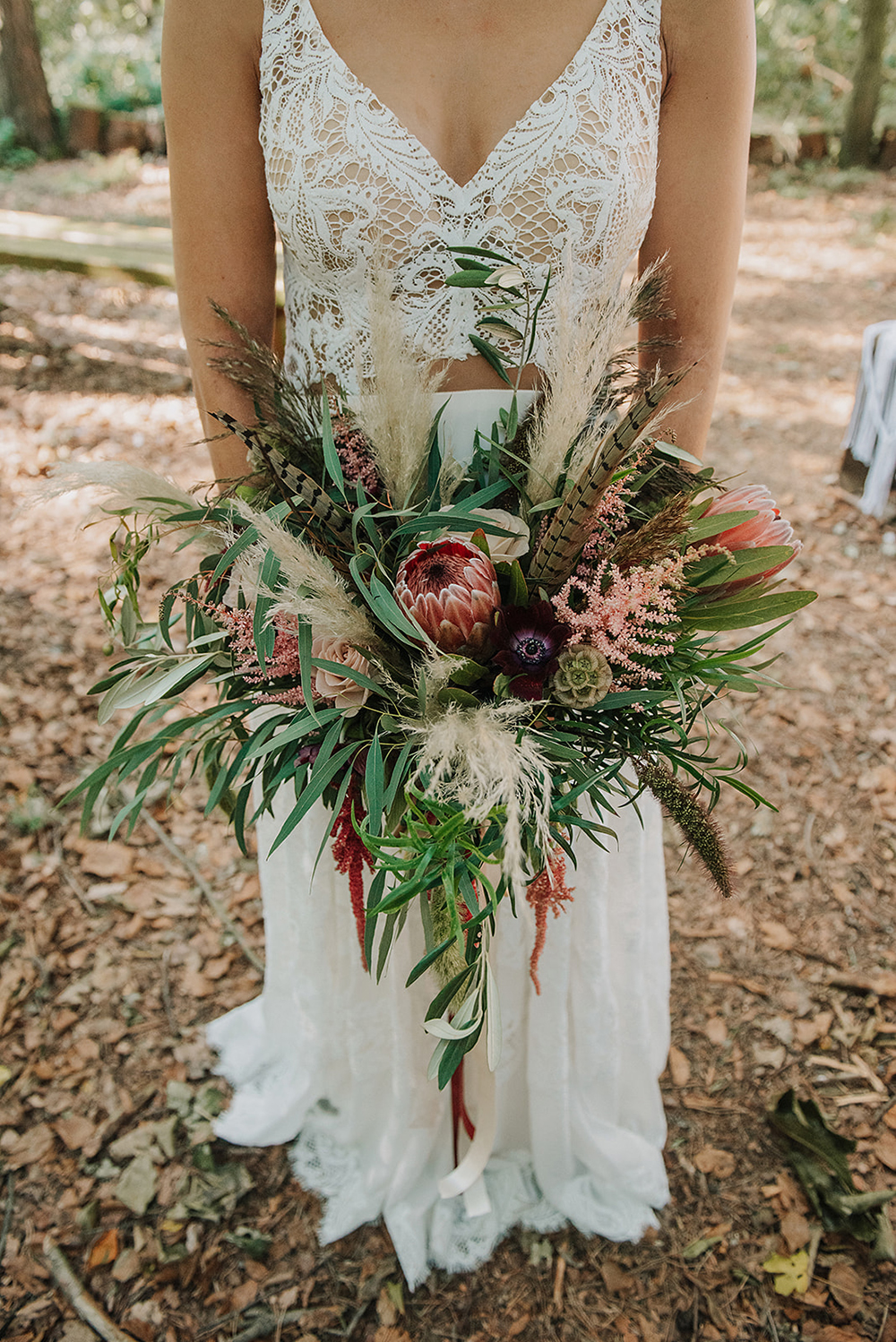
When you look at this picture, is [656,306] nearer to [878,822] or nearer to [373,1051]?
[373,1051]

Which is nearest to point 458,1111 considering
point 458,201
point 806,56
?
point 458,201

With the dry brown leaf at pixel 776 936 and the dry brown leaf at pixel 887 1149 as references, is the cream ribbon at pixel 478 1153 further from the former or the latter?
the dry brown leaf at pixel 776 936

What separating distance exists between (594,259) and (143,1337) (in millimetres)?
1939

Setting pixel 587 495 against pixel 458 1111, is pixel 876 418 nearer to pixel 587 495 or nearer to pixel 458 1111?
pixel 458 1111

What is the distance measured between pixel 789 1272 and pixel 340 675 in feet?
5.00

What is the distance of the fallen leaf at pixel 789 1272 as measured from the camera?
5.35 feet

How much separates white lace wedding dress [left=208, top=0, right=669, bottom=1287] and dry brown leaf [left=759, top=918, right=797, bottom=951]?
622 millimetres

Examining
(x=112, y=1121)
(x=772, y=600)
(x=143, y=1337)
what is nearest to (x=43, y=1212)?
(x=112, y=1121)

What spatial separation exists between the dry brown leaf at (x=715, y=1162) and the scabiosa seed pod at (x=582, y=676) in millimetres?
1409

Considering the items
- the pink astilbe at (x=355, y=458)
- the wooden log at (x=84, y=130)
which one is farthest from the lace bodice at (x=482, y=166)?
the wooden log at (x=84, y=130)

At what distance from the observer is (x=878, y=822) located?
258 centimetres

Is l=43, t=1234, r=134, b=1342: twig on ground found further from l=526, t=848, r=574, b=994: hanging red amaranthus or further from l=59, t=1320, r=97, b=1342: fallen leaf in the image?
l=526, t=848, r=574, b=994: hanging red amaranthus

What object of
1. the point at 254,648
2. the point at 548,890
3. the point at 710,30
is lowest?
the point at 548,890

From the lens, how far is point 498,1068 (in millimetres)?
1528
